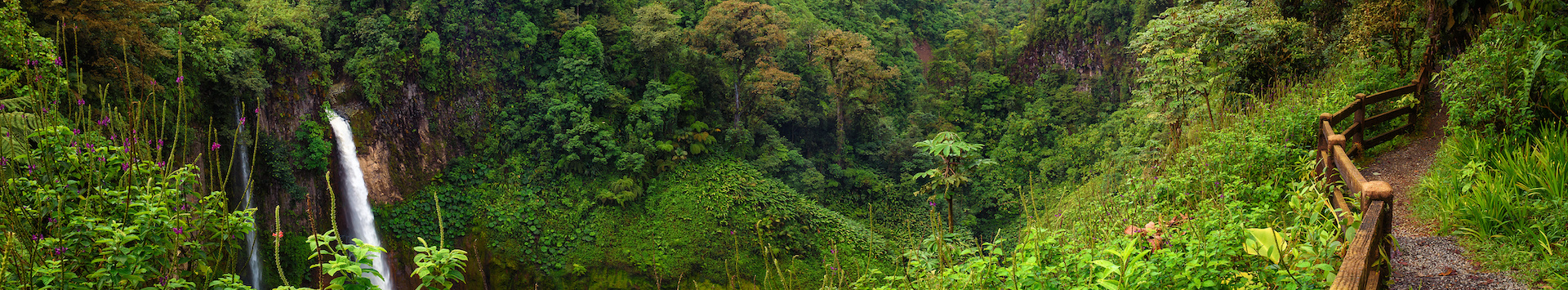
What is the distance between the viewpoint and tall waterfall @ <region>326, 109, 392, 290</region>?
12.7m

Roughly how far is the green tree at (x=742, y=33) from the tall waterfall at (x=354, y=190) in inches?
264

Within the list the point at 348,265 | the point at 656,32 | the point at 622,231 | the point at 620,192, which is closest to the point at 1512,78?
the point at 348,265

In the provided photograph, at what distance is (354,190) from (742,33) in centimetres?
780

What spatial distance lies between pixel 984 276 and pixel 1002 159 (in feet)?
68.8

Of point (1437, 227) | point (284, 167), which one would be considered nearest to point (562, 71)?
point (284, 167)

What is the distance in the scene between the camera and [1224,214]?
4.11m

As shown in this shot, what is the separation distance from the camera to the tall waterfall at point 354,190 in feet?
41.7

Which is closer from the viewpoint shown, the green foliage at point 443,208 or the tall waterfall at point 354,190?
the tall waterfall at point 354,190

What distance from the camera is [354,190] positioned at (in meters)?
12.9

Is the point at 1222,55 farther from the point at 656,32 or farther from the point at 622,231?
the point at 622,231

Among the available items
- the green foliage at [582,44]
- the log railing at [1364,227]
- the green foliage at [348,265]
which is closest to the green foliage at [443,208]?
the green foliage at [582,44]

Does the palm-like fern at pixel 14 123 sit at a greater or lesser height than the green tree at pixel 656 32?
lesser

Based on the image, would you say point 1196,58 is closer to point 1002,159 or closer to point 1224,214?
point 1224,214

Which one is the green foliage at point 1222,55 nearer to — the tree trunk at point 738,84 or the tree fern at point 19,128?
the tree fern at point 19,128
